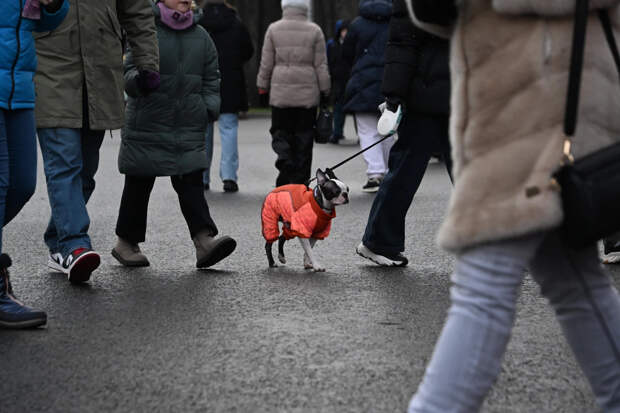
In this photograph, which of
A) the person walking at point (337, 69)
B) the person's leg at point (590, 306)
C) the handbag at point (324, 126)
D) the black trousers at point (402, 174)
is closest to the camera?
the person's leg at point (590, 306)

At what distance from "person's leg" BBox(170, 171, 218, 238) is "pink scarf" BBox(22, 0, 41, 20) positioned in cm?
188

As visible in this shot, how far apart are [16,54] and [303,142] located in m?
5.95

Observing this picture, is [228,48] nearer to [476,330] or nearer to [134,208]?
[134,208]

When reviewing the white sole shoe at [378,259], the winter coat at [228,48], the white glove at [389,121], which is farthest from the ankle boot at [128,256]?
the winter coat at [228,48]

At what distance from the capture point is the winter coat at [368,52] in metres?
10.1

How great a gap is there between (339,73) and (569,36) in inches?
558

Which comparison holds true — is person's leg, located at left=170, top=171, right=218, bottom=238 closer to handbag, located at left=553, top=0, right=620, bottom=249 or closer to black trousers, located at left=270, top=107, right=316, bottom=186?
handbag, located at left=553, top=0, right=620, bottom=249

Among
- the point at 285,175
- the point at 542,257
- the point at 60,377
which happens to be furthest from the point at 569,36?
the point at 285,175

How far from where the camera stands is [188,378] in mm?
3799

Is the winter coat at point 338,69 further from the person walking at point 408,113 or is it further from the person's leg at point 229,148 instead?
the person walking at point 408,113

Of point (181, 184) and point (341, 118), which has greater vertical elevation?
point (181, 184)

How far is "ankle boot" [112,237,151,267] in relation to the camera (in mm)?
6324

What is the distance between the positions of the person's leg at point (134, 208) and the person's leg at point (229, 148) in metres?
4.78

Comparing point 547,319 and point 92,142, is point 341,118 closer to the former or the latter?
point 92,142
